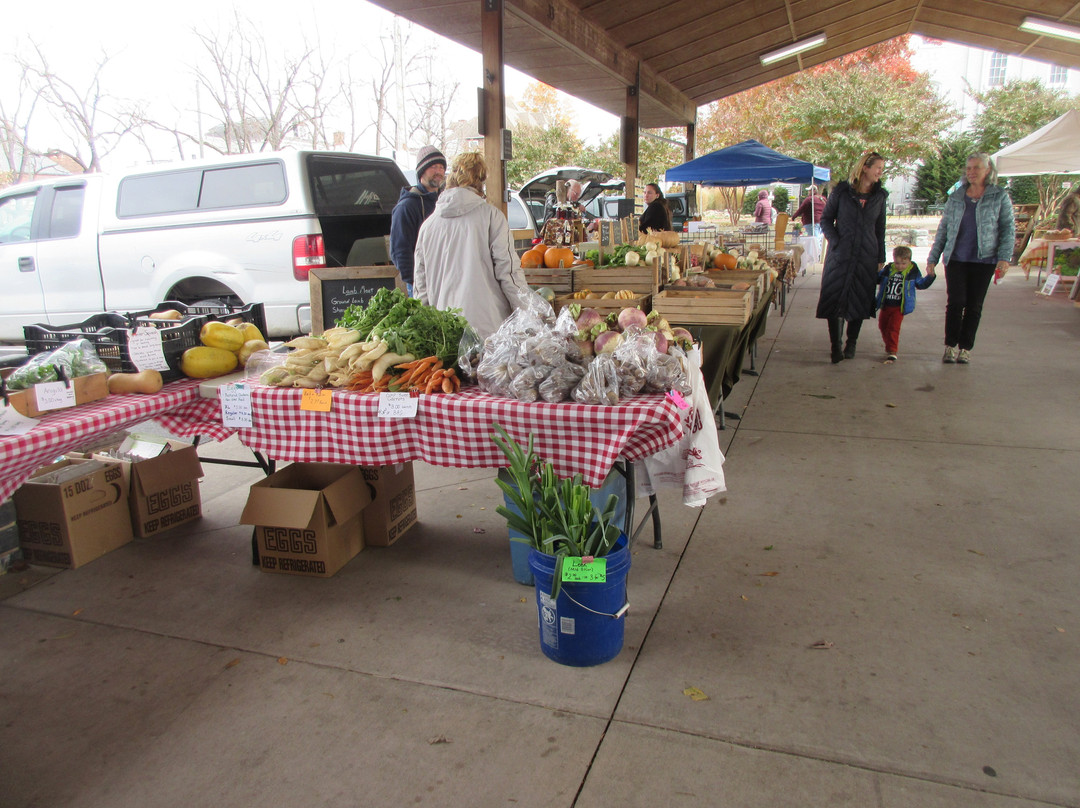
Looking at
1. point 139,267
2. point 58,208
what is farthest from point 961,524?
point 58,208

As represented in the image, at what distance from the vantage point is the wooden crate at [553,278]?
5090 millimetres

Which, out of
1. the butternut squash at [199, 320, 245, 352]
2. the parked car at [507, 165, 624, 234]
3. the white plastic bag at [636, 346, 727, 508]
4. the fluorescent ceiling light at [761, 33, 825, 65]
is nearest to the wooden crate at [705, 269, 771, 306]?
the white plastic bag at [636, 346, 727, 508]

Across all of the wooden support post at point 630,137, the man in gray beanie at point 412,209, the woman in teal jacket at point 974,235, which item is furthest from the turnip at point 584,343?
the wooden support post at point 630,137

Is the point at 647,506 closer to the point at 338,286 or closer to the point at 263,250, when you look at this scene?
the point at 338,286

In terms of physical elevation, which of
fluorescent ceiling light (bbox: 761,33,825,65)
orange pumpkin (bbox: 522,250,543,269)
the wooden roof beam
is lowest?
orange pumpkin (bbox: 522,250,543,269)

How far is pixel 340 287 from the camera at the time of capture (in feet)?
17.8

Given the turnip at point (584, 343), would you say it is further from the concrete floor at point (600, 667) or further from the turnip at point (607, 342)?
the concrete floor at point (600, 667)

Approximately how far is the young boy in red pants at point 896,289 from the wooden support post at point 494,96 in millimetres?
3762

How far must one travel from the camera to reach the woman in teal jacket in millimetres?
6215

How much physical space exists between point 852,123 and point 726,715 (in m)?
22.6

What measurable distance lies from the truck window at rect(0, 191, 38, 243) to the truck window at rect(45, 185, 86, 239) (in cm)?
26

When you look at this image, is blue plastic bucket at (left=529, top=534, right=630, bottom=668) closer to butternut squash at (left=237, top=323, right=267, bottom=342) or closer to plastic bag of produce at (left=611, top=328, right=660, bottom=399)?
plastic bag of produce at (left=611, top=328, right=660, bottom=399)

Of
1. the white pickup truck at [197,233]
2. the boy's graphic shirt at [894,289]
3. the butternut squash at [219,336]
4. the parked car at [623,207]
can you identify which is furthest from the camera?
the parked car at [623,207]

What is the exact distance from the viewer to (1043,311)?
1020 cm
